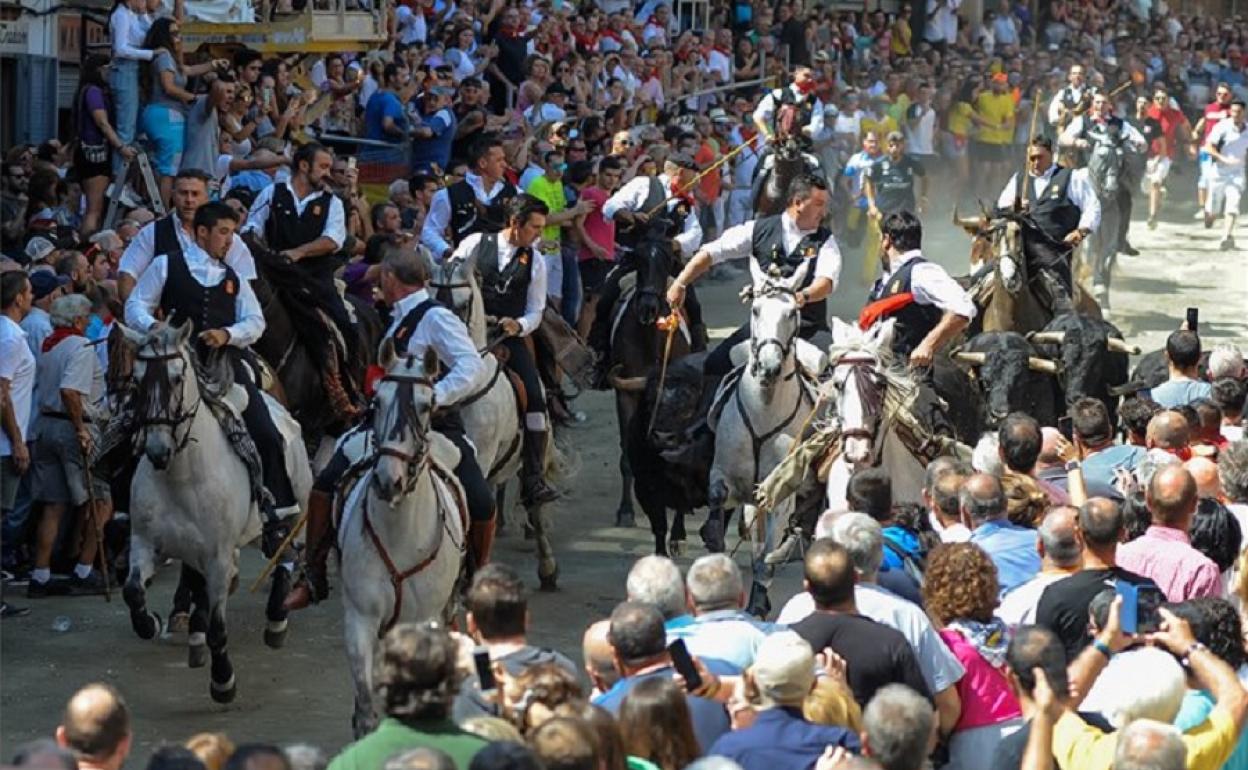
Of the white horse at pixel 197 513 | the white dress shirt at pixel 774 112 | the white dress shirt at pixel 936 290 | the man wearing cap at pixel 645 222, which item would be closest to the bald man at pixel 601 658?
the white horse at pixel 197 513

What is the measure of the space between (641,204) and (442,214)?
7.47 ft

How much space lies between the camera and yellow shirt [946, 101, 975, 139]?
3912 cm

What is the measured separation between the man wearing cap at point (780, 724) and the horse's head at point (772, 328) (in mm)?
5970

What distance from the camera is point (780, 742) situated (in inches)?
309

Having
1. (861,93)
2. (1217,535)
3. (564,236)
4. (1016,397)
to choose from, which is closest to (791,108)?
(564,236)

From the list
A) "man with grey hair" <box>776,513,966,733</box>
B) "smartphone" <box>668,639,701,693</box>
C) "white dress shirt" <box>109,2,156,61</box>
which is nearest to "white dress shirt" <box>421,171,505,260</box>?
"white dress shirt" <box>109,2,156,61</box>

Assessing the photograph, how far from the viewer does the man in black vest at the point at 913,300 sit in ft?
46.9

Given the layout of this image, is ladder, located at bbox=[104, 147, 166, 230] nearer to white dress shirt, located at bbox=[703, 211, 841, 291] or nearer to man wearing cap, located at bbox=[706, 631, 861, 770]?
white dress shirt, located at bbox=[703, 211, 841, 291]

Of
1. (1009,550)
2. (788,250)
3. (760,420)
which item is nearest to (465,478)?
(760,420)

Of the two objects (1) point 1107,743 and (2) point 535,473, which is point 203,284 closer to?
(2) point 535,473

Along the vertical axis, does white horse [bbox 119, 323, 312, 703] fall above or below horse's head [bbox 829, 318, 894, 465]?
below

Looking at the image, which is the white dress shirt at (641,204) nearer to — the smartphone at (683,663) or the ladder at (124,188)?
the ladder at (124,188)

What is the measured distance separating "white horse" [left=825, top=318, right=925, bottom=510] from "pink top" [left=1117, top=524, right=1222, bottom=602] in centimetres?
277

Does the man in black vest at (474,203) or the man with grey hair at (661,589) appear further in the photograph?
the man in black vest at (474,203)
